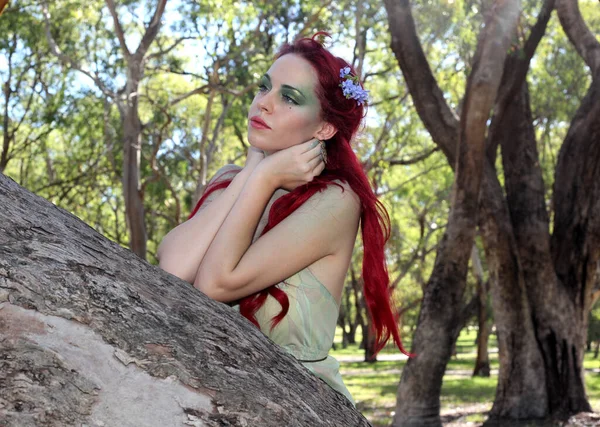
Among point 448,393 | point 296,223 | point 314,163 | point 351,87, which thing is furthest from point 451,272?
point 448,393

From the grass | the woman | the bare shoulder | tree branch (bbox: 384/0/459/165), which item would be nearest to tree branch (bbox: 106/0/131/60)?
tree branch (bbox: 384/0/459/165)

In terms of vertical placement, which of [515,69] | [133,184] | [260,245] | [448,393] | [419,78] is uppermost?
[515,69]

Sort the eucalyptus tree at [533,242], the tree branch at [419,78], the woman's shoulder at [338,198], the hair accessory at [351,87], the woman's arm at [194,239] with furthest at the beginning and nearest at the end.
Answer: the eucalyptus tree at [533,242] → the tree branch at [419,78] → the hair accessory at [351,87] → the woman's shoulder at [338,198] → the woman's arm at [194,239]

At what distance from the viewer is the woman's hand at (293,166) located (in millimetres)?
2219

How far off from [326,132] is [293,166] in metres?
0.34

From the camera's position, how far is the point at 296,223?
220cm

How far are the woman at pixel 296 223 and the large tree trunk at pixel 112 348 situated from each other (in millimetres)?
689

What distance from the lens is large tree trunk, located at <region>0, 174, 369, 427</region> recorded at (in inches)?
44.8

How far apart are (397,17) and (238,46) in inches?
269

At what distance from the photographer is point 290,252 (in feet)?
7.04

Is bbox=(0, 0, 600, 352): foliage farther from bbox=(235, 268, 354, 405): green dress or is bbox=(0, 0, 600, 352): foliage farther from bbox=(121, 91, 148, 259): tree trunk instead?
bbox=(235, 268, 354, 405): green dress

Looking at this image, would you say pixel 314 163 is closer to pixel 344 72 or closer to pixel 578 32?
pixel 344 72

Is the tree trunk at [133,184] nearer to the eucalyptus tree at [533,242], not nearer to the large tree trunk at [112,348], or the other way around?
the eucalyptus tree at [533,242]

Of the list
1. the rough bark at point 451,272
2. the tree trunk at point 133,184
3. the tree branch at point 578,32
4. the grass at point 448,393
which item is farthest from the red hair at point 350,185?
the tree trunk at point 133,184
